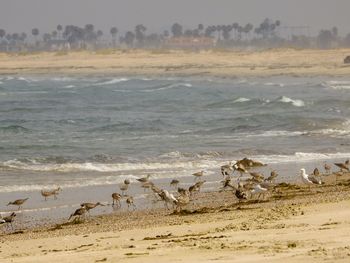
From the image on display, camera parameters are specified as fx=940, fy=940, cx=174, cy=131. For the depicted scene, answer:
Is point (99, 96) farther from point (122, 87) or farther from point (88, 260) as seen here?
point (88, 260)

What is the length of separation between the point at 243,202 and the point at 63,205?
3.28 m

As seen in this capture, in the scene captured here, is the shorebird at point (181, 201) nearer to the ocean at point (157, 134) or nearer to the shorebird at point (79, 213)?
the shorebird at point (79, 213)

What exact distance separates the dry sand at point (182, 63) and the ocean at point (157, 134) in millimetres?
25161

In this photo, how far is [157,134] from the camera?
3247 centimetres

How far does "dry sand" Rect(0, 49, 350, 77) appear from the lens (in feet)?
285

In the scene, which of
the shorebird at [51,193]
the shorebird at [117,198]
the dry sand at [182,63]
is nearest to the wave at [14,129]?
the shorebird at [51,193]

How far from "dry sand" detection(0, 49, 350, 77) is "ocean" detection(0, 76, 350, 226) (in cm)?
2516

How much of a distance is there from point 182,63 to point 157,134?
7045 centimetres

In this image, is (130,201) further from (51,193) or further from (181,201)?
(51,193)

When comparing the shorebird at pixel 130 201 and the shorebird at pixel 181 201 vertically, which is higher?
the shorebird at pixel 181 201

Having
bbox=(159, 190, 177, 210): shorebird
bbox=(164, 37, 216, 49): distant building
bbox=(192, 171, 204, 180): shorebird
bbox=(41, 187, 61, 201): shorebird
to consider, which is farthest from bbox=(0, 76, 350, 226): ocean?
bbox=(164, 37, 216, 49): distant building

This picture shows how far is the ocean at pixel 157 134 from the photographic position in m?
22.2

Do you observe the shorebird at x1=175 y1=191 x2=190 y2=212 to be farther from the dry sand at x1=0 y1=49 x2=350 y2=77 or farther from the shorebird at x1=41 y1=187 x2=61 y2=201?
the dry sand at x1=0 y1=49 x2=350 y2=77

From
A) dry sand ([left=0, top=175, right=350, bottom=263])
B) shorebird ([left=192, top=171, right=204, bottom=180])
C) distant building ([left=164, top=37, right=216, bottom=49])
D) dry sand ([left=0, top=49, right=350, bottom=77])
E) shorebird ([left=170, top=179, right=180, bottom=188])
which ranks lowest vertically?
distant building ([left=164, top=37, right=216, bottom=49])
